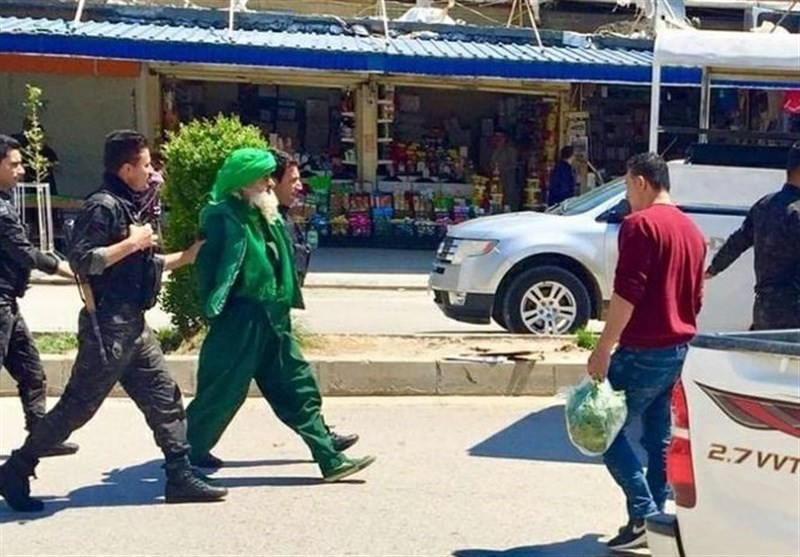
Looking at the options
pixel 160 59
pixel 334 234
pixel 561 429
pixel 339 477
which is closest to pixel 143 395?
pixel 339 477

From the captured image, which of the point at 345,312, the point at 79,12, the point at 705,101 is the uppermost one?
the point at 79,12

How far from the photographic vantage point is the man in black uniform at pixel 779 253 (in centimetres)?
624

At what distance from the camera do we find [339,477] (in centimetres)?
654

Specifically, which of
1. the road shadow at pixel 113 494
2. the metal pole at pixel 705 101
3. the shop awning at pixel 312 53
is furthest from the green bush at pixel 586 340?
the shop awning at pixel 312 53

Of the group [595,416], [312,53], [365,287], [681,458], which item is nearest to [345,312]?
[365,287]

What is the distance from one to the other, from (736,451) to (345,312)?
1015cm

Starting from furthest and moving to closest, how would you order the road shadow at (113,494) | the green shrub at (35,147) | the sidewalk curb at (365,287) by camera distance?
the sidewalk curb at (365,287)
the green shrub at (35,147)
the road shadow at (113,494)

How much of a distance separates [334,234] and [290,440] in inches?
450

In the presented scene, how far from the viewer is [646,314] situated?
5.27m

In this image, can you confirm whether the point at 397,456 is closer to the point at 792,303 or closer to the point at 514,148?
the point at 792,303

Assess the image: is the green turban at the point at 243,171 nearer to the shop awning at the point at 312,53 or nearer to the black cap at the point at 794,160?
the black cap at the point at 794,160

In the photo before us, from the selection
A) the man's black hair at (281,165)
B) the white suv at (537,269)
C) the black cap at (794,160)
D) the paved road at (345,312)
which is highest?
the black cap at (794,160)

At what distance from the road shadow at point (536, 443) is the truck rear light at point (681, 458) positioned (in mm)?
3425

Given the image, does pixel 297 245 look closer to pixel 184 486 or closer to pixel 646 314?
pixel 184 486
